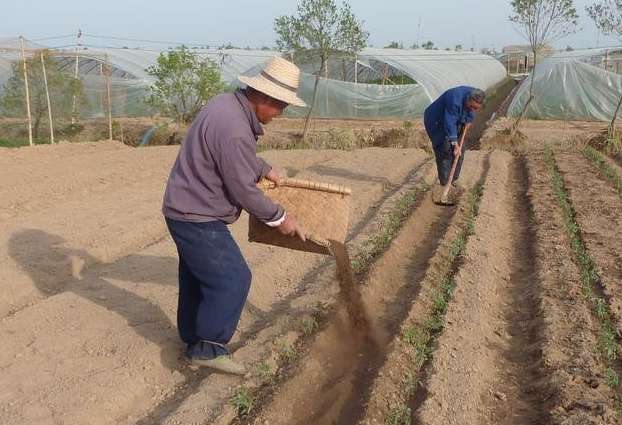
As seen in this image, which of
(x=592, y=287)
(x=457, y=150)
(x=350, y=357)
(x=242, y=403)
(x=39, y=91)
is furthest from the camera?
(x=39, y=91)

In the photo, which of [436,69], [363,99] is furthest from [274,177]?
[436,69]

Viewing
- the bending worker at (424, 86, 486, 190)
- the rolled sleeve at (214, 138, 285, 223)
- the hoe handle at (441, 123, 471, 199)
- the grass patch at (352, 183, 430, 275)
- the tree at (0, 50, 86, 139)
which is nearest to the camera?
the rolled sleeve at (214, 138, 285, 223)

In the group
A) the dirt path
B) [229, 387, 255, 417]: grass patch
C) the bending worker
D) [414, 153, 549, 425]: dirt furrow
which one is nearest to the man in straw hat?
[229, 387, 255, 417]: grass patch

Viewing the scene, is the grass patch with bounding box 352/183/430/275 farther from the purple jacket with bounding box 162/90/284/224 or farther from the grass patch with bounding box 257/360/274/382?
the purple jacket with bounding box 162/90/284/224

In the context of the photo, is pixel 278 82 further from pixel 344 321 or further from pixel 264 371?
pixel 344 321

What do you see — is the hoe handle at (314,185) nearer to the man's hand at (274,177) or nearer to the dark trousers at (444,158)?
the man's hand at (274,177)

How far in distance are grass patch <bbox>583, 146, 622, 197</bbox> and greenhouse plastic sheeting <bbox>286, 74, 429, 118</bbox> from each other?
7.71m

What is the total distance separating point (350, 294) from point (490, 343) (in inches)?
39.1

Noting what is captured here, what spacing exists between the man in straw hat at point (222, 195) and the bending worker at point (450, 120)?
4.69 metres

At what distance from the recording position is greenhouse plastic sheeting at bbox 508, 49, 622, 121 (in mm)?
19562

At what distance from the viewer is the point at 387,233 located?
675 cm

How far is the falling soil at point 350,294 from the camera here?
4059mm

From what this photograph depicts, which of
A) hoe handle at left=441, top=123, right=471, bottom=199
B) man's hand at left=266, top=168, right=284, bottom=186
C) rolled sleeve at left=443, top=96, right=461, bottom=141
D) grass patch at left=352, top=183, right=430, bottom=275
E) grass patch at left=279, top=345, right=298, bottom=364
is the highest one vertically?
rolled sleeve at left=443, top=96, right=461, bottom=141

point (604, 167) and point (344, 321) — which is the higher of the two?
point (604, 167)
